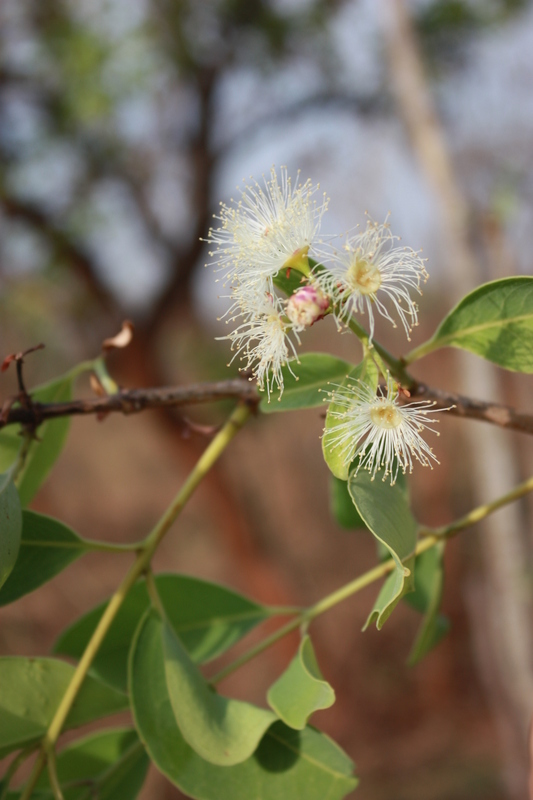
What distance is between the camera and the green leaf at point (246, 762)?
0.45m

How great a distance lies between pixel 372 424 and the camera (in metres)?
0.41

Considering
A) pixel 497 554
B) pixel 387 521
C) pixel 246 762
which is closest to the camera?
pixel 387 521

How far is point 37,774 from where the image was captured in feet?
1.50

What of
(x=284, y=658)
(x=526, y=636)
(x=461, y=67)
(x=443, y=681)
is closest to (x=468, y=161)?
(x=461, y=67)

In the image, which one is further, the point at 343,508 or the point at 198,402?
the point at 343,508

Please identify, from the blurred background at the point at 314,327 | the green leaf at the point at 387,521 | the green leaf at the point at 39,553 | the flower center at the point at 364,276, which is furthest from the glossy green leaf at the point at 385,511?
the blurred background at the point at 314,327

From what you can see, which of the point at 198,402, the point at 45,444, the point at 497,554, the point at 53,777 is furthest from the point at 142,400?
the point at 497,554

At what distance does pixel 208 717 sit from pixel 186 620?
170 millimetres

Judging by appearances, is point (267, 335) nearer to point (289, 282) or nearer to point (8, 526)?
point (289, 282)

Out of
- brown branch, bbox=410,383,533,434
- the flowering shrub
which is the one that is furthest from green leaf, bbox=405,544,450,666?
brown branch, bbox=410,383,533,434

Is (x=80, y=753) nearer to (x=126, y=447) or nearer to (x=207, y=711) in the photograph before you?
(x=207, y=711)

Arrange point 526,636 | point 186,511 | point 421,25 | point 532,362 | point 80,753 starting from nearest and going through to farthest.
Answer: point 532,362 → point 80,753 → point 526,636 → point 421,25 → point 186,511

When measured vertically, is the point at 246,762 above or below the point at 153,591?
below

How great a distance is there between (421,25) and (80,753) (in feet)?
10.4
